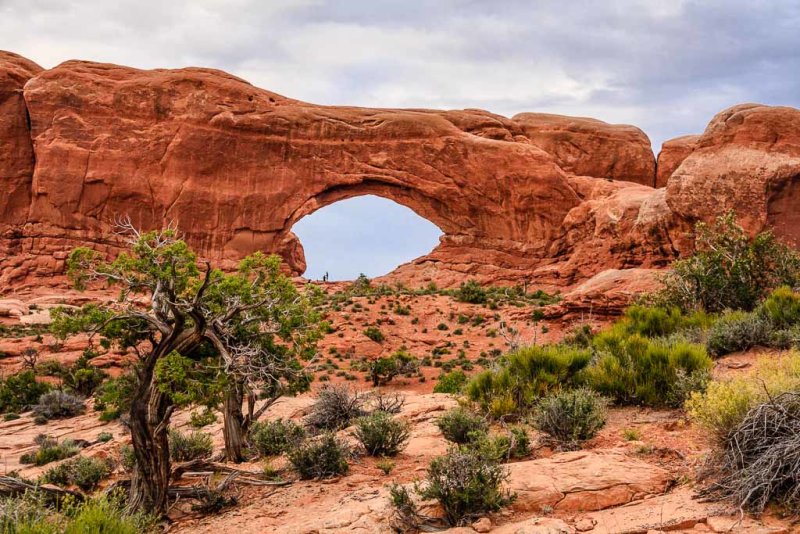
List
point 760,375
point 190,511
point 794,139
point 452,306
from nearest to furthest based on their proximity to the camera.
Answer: point 760,375 < point 190,511 < point 794,139 < point 452,306

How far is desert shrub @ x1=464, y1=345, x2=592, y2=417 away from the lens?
8.30 metres

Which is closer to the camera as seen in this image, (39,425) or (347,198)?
(39,425)

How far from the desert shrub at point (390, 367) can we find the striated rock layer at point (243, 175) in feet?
55.1

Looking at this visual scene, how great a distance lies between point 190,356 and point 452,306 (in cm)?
2247

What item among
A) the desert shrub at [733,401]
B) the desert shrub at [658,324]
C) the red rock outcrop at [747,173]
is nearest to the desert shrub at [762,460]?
the desert shrub at [733,401]

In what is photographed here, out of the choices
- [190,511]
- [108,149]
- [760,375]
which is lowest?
[190,511]

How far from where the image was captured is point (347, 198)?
133 feet

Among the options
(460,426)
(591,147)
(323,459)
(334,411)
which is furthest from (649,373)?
(591,147)

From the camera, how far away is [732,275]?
642 inches

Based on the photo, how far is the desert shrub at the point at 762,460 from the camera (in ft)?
13.7

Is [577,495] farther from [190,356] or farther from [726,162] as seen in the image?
[726,162]

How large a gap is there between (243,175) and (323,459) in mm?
33310

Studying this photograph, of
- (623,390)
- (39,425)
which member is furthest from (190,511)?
(39,425)

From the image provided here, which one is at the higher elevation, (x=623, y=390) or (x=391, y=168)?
(x=391, y=168)
